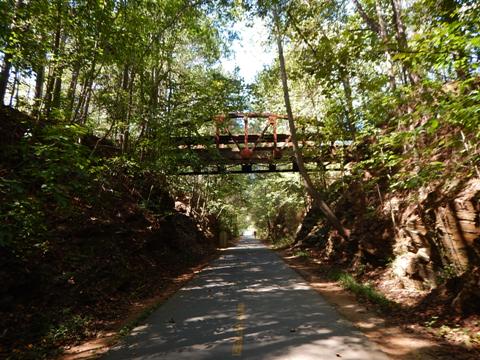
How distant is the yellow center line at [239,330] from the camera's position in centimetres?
560

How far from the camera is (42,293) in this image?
25.5 ft

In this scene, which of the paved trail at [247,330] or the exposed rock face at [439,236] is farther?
the exposed rock face at [439,236]

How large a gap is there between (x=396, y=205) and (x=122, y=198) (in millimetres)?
11864

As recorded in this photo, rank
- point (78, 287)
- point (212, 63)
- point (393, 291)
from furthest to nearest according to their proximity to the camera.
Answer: point (212, 63), point (393, 291), point (78, 287)

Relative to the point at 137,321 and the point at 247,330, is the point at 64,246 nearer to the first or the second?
the point at 137,321

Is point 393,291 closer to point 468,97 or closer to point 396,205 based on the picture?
point 396,205

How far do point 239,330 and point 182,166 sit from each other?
10718 millimetres

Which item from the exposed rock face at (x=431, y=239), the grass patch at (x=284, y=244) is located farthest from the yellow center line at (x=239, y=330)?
the grass patch at (x=284, y=244)

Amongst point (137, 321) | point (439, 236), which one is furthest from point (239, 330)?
point (439, 236)

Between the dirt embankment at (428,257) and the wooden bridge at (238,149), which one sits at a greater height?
the wooden bridge at (238,149)

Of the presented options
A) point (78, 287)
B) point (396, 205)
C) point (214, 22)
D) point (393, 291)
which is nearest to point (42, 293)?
point (78, 287)

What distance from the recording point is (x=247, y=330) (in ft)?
22.0

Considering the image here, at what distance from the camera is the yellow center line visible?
5.60 metres

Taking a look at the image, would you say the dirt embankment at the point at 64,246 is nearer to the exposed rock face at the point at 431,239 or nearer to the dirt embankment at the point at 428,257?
the dirt embankment at the point at 428,257
